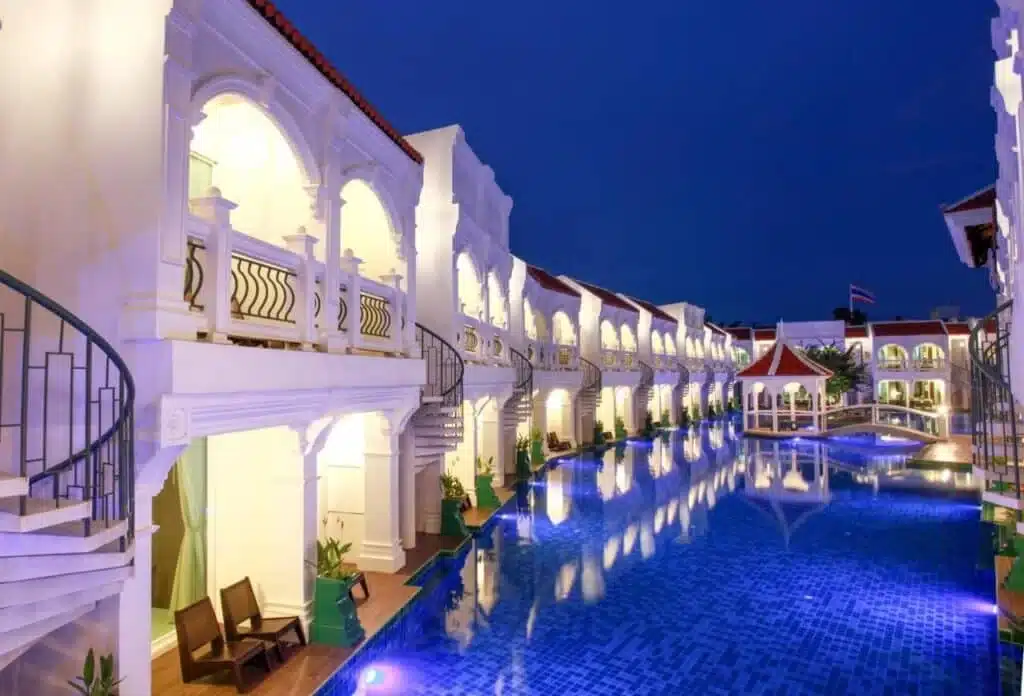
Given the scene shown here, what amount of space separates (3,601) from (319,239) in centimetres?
516

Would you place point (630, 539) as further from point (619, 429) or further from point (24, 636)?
point (619, 429)

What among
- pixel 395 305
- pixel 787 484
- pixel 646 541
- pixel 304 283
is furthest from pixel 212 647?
pixel 787 484

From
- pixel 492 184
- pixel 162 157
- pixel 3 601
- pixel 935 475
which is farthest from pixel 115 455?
pixel 935 475

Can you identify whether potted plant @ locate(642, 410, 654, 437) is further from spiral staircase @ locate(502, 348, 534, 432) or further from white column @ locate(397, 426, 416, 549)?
white column @ locate(397, 426, 416, 549)

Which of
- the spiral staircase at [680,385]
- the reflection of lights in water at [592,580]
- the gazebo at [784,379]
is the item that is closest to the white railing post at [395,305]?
the reflection of lights in water at [592,580]

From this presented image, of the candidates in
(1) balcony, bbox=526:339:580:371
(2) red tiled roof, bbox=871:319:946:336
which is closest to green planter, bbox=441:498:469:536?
(1) balcony, bbox=526:339:580:371

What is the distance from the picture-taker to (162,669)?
7445mm

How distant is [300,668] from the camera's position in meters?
7.41

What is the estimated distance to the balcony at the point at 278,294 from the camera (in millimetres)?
6148

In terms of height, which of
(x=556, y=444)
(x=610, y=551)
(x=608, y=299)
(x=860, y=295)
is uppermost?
(x=860, y=295)

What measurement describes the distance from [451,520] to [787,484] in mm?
12132

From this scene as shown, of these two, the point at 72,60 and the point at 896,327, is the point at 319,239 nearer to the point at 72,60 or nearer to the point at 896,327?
the point at 72,60

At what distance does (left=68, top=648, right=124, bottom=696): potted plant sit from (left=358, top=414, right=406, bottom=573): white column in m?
5.45

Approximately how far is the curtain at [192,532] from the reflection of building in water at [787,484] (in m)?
11.1
